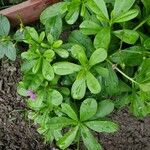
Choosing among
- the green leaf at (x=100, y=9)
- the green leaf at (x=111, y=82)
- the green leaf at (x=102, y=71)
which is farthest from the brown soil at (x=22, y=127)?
the green leaf at (x=100, y=9)

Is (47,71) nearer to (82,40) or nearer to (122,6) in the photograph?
(82,40)

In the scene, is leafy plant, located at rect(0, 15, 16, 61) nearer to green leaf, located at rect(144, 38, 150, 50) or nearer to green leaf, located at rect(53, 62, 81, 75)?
green leaf, located at rect(53, 62, 81, 75)

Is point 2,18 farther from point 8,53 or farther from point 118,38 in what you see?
point 118,38

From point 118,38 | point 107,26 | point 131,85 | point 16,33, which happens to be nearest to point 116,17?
point 107,26

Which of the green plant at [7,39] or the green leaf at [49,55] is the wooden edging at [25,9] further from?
the green leaf at [49,55]

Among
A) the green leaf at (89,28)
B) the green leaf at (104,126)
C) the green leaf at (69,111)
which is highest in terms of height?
the green leaf at (89,28)

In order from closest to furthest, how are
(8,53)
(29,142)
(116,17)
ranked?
1. (116,17)
2. (8,53)
3. (29,142)
